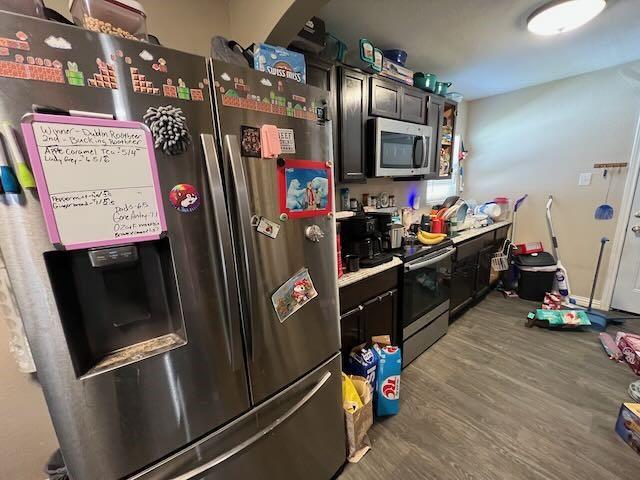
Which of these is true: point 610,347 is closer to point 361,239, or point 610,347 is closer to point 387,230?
point 387,230

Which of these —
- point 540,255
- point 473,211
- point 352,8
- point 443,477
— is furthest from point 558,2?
point 443,477

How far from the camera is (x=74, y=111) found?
0.57 meters

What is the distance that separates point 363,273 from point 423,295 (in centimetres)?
81

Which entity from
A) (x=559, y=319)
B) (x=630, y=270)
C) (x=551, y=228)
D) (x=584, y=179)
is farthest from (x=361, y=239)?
(x=630, y=270)

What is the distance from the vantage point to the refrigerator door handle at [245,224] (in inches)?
30.2

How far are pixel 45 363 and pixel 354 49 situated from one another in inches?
94.9

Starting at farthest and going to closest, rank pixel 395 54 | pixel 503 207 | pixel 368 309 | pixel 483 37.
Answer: pixel 503 207 < pixel 395 54 < pixel 483 37 < pixel 368 309

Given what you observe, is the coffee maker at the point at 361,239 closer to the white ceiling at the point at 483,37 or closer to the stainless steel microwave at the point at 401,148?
the stainless steel microwave at the point at 401,148

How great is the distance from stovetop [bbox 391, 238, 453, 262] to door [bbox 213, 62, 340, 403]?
3.01ft

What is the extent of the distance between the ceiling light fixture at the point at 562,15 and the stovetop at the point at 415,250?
62.9 inches

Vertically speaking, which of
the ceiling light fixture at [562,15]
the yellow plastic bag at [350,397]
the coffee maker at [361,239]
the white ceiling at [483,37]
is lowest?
the yellow plastic bag at [350,397]

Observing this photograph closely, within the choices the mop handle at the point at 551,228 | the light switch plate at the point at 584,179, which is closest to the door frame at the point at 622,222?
the light switch plate at the point at 584,179

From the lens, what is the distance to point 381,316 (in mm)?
1787

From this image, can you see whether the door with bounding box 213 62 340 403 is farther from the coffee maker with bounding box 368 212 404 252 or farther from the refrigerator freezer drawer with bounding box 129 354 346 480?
the coffee maker with bounding box 368 212 404 252
